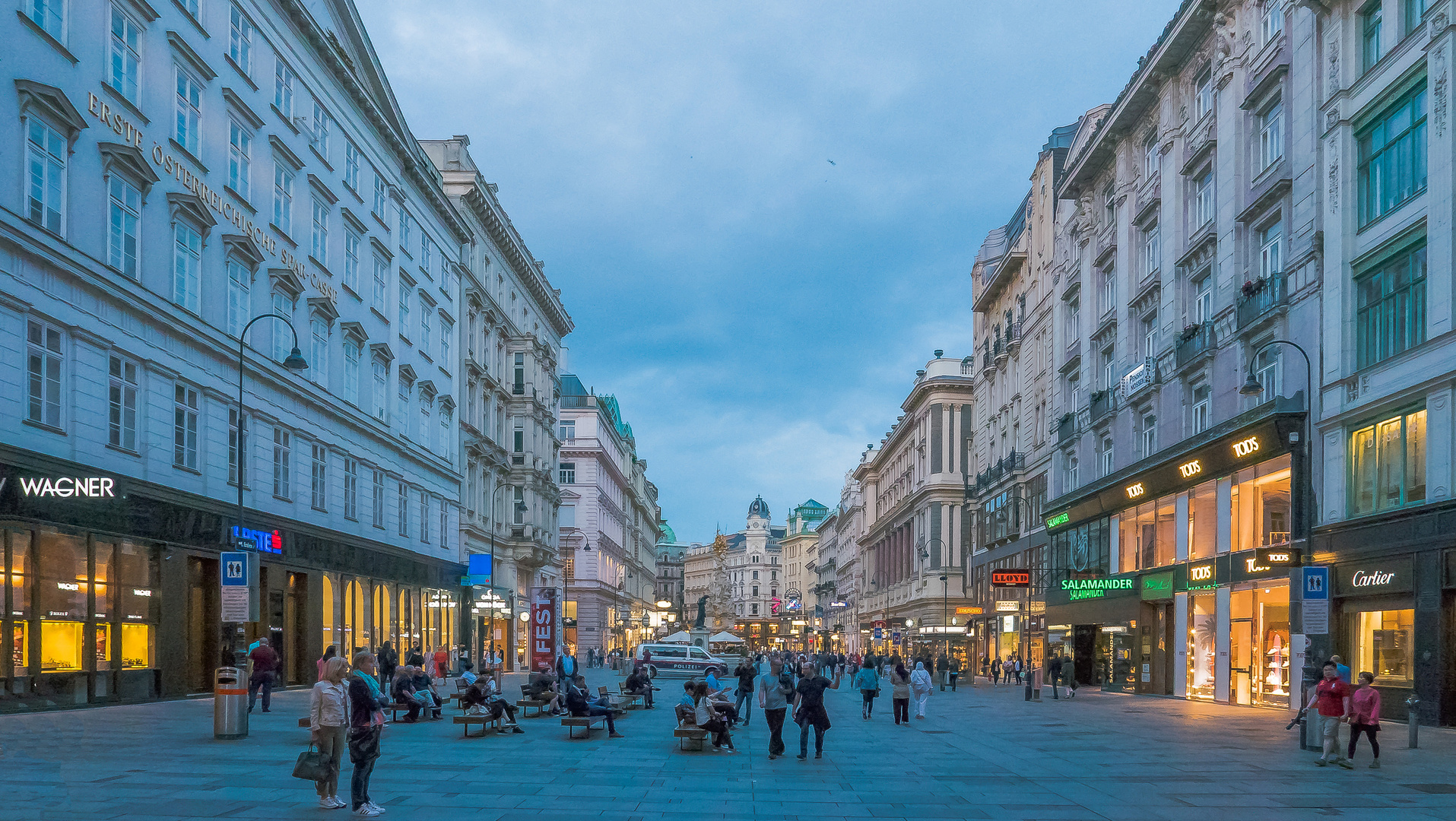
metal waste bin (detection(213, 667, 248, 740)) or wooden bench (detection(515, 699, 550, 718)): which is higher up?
metal waste bin (detection(213, 667, 248, 740))

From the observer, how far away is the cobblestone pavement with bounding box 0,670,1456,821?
14.8 m

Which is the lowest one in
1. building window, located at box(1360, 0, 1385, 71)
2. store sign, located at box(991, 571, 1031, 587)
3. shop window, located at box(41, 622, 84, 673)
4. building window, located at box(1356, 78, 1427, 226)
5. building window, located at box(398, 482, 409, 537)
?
store sign, located at box(991, 571, 1031, 587)

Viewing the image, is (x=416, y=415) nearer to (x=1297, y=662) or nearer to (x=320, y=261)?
(x=320, y=261)

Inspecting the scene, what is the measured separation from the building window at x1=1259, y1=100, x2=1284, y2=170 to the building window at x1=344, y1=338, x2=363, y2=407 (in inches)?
1173

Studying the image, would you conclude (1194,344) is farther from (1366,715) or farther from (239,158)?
(239,158)

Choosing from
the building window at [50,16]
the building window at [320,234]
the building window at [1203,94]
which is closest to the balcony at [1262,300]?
the building window at [1203,94]

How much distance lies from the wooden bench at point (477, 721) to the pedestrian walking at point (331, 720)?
9.30 metres

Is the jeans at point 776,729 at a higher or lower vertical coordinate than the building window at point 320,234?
lower

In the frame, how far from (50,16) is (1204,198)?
32.7 m

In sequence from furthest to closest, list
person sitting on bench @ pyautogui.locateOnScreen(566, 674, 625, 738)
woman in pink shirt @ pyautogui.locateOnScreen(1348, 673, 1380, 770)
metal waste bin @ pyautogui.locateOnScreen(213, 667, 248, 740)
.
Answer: person sitting on bench @ pyautogui.locateOnScreen(566, 674, 625, 738)
metal waste bin @ pyautogui.locateOnScreen(213, 667, 248, 740)
woman in pink shirt @ pyautogui.locateOnScreen(1348, 673, 1380, 770)

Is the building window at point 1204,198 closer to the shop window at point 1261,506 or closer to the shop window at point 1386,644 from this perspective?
the shop window at point 1261,506

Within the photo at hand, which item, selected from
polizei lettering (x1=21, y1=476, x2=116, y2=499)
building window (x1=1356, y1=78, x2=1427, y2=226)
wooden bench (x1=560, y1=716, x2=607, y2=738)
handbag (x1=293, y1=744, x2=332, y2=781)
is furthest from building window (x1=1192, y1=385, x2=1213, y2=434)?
handbag (x1=293, y1=744, x2=332, y2=781)

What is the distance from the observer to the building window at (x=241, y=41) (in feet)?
116

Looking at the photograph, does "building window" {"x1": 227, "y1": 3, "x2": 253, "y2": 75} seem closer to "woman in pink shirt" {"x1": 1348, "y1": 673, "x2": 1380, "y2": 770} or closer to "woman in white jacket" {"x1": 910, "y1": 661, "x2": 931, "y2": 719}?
"woman in white jacket" {"x1": 910, "y1": 661, "x2": 931, "y2": 719}
